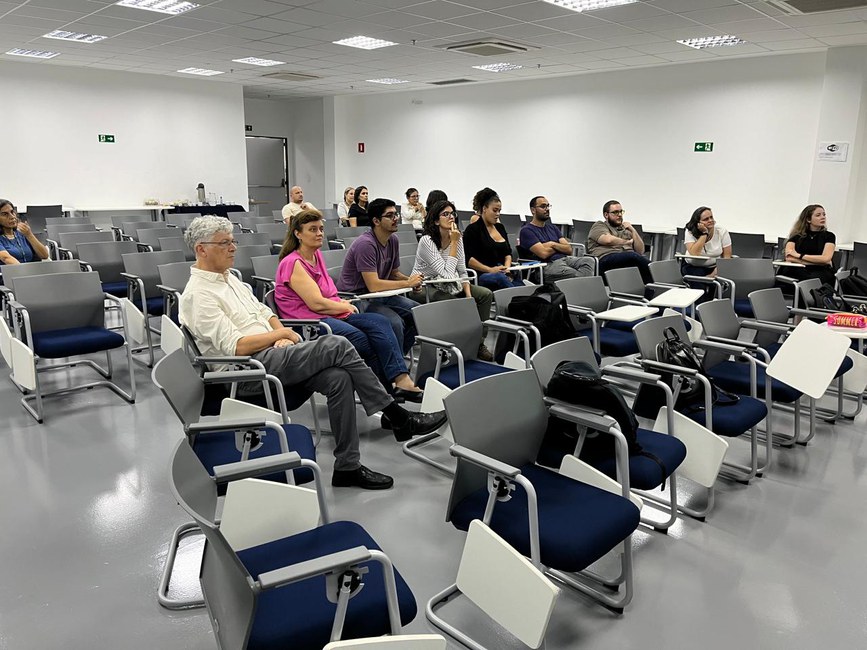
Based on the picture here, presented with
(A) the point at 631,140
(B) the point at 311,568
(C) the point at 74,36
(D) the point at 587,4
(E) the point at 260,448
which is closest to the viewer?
(B) the point at 311,568

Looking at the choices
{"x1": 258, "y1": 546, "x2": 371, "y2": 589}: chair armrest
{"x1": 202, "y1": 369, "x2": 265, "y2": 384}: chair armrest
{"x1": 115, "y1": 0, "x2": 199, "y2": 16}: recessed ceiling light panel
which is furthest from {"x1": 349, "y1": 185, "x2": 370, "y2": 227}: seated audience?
{"x1": 258, "y1": 546, "x2": 371, "y2": 589}: chair armrest

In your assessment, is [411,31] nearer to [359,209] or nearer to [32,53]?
[359,209]

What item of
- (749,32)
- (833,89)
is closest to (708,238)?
(749,32)

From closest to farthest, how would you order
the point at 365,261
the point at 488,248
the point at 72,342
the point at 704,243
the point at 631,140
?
the point at 72,342 → the point at 365,261 → the point at 488,248 → the point at 704,243 → the point at 631,140

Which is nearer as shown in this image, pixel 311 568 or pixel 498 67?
pixel 311 568

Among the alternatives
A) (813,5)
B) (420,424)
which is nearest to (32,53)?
(420,424)

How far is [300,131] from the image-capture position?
49.6 feet

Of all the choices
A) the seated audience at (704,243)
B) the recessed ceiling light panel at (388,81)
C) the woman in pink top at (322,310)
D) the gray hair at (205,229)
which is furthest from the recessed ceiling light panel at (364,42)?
the gray hair at (205,229)

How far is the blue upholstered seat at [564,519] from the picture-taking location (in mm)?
1920

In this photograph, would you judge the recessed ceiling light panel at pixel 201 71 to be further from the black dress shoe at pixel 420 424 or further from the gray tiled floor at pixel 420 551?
the black dress shoe at pixel 420 424

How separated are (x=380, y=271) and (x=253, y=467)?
260cm

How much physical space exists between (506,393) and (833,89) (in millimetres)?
7559

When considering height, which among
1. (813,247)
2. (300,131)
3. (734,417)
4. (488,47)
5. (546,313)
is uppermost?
(488,47)

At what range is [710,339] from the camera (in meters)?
3.66
